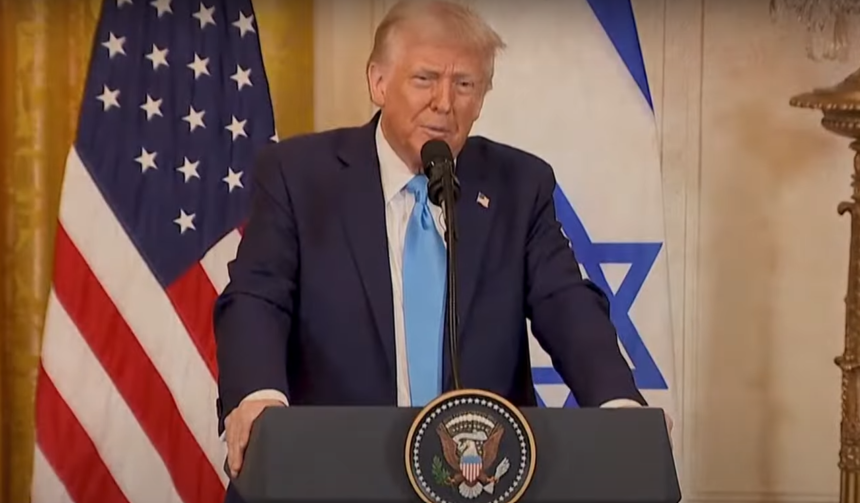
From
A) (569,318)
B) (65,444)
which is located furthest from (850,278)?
(65,444)

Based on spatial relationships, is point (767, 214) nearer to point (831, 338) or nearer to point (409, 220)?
point (831, 338)

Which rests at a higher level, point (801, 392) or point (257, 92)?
point (257, 92)

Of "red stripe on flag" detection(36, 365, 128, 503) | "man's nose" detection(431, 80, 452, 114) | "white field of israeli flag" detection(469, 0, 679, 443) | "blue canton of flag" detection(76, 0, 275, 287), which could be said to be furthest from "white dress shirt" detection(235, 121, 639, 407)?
"red stripe on flag" detection(36, 365, 128, 503)

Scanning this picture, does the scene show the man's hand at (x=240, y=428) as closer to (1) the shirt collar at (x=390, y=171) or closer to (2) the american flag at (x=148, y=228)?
(1) the shirt collar at (x=390, y=171)

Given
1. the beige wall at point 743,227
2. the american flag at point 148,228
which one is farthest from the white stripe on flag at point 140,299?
the beige wall at point 743,227

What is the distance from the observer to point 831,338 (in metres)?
3.81

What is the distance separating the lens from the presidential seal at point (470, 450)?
1437 mm

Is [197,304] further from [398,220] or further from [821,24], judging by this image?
[821,24]

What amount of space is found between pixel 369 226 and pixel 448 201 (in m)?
0.43

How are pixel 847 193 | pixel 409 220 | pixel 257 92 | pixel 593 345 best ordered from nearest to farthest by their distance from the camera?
pixel 593 345
pixel 409 220
pixel 257 92
pixel 847 193

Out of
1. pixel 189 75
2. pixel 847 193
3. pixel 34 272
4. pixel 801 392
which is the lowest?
pixel 801 392

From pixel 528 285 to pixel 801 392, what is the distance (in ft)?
6.44

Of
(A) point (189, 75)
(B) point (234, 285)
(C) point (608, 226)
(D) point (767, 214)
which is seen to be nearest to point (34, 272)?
(A) point (189, 75)

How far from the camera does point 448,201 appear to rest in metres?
1.68
